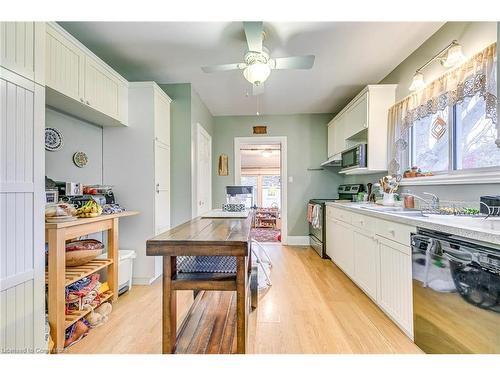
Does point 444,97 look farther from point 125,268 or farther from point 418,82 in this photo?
point 125,268

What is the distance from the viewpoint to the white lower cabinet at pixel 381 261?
167 cm

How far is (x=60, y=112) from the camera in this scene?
2145 mm

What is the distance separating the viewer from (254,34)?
1.92 meters

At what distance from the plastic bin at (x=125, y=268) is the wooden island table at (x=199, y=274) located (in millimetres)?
1410

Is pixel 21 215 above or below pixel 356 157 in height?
below

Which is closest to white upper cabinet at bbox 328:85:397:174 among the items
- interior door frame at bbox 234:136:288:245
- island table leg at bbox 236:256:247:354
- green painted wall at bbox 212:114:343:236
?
green painted wall at bbox 212:114:343:236

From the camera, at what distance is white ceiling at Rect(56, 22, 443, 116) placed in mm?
2055

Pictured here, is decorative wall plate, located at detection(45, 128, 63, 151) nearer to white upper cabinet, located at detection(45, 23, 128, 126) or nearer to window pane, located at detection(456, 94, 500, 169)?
white upper cabinet, located at detection(45, 23, 128, 126)

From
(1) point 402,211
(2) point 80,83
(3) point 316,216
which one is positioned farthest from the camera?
(3) point 316,216

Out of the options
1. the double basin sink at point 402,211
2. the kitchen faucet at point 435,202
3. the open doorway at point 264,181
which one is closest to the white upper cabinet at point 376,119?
the double basin sink at point 402,211

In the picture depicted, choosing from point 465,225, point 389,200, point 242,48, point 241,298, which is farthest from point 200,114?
point 465,225

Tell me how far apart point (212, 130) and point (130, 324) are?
11.7 ft

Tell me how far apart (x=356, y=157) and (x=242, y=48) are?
1.95 m
